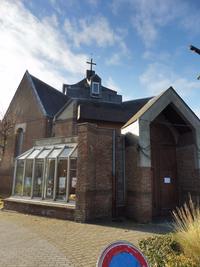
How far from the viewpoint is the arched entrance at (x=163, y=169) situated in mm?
12508

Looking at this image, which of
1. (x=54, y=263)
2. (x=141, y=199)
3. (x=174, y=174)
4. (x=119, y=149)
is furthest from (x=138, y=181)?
(x=54, y=263)

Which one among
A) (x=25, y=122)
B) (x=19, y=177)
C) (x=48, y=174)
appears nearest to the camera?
(x=48, y=174)

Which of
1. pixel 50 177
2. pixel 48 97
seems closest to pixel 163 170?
pixel 50 177

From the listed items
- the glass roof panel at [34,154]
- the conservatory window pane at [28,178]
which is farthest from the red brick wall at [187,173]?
the conservatory window pane at [28,178]

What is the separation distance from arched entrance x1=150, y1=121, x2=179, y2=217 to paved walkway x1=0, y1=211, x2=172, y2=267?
2.65m

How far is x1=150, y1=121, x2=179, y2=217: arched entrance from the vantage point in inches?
492

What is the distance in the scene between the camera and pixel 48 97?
24.9 metres

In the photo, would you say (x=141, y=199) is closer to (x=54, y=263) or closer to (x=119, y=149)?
(x=119, y=149)

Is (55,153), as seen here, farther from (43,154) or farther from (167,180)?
(167,180)

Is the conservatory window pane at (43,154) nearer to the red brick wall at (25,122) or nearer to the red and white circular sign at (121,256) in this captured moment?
the red brick wall at (25,122)

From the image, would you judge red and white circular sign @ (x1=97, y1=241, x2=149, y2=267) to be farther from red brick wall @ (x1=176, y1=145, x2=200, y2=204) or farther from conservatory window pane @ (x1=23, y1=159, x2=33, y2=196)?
conservatory window pane @ (x1=23, y1=159, x2=33, y2=196)

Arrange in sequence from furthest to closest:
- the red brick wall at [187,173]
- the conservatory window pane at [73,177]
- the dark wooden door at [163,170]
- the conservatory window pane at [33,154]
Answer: the conservatory window pane at [33,154]
the dark wooden door at [163,170]
the red brick wall at [187,173]
the conservatory window pane at [73,177]

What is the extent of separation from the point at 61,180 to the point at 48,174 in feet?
3.72

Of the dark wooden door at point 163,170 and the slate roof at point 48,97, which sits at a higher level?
the slate roof at point 48,97
